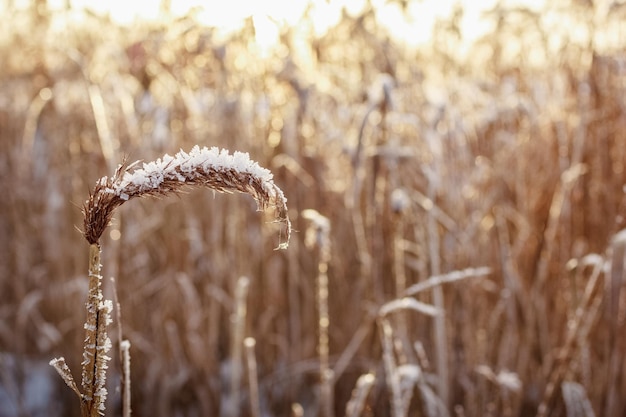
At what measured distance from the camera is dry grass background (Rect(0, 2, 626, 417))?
5.30 feet

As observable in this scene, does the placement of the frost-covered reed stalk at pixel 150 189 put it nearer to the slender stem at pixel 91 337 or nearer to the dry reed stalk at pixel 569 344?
the slender stem at pixel 91 337

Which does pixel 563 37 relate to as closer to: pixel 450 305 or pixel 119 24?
pixel 450 305

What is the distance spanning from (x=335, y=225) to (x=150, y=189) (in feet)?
4.93

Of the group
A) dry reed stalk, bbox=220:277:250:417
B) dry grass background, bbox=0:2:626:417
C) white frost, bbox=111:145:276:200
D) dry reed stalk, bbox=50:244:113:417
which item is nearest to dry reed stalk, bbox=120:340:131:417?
dry reed stalk, bbox=50:244:113:417

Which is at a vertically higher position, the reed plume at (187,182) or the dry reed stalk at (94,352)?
the reed plume at (187,182)

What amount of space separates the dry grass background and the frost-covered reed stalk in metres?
0.86

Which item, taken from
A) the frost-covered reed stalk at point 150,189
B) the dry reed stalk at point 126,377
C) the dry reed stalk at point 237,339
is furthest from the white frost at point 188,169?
the dry reed stalk at point 237,339

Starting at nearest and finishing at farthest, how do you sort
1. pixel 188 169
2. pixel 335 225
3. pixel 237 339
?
1. pixel 188 169
2. pixel 237 339
3. pixel 335 225

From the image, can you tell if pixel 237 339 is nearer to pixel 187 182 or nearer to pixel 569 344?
pixel 569 344

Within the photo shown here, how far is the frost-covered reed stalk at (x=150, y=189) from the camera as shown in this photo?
505 mm

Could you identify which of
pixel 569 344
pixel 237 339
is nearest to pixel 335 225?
pixel 237 339

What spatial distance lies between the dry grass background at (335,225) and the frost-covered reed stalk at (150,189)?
0.86 metres

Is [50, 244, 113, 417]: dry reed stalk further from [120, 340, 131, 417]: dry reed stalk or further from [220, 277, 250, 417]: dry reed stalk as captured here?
[220, 277, 250, 417]: dry reed stalk

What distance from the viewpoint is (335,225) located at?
200 cm
